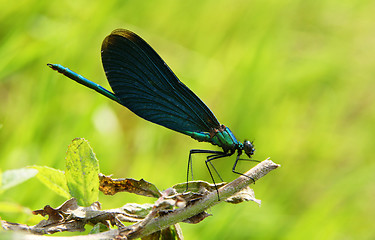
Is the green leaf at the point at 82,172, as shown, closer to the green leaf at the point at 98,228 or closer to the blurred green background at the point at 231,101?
the green leaf at the point at 98,228

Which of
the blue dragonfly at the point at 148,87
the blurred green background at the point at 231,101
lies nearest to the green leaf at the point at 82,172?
the blue dragonfly at the point at 148,87

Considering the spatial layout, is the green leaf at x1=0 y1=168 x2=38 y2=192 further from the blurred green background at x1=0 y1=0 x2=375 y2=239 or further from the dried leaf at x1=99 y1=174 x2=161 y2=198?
the blurred green background at x1=0 y1=0 x2=375 y2=239

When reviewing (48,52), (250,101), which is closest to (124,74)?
(48,52)

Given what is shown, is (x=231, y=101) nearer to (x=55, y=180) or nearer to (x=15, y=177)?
(x=55, y=180)

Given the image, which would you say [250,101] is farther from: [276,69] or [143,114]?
[143,114]

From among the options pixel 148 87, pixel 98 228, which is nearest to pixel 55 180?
pixel 98 228

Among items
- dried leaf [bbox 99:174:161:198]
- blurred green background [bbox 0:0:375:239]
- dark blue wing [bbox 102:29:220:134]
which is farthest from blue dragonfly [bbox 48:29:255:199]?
dried leaf [bbox 99:174:161:198]
